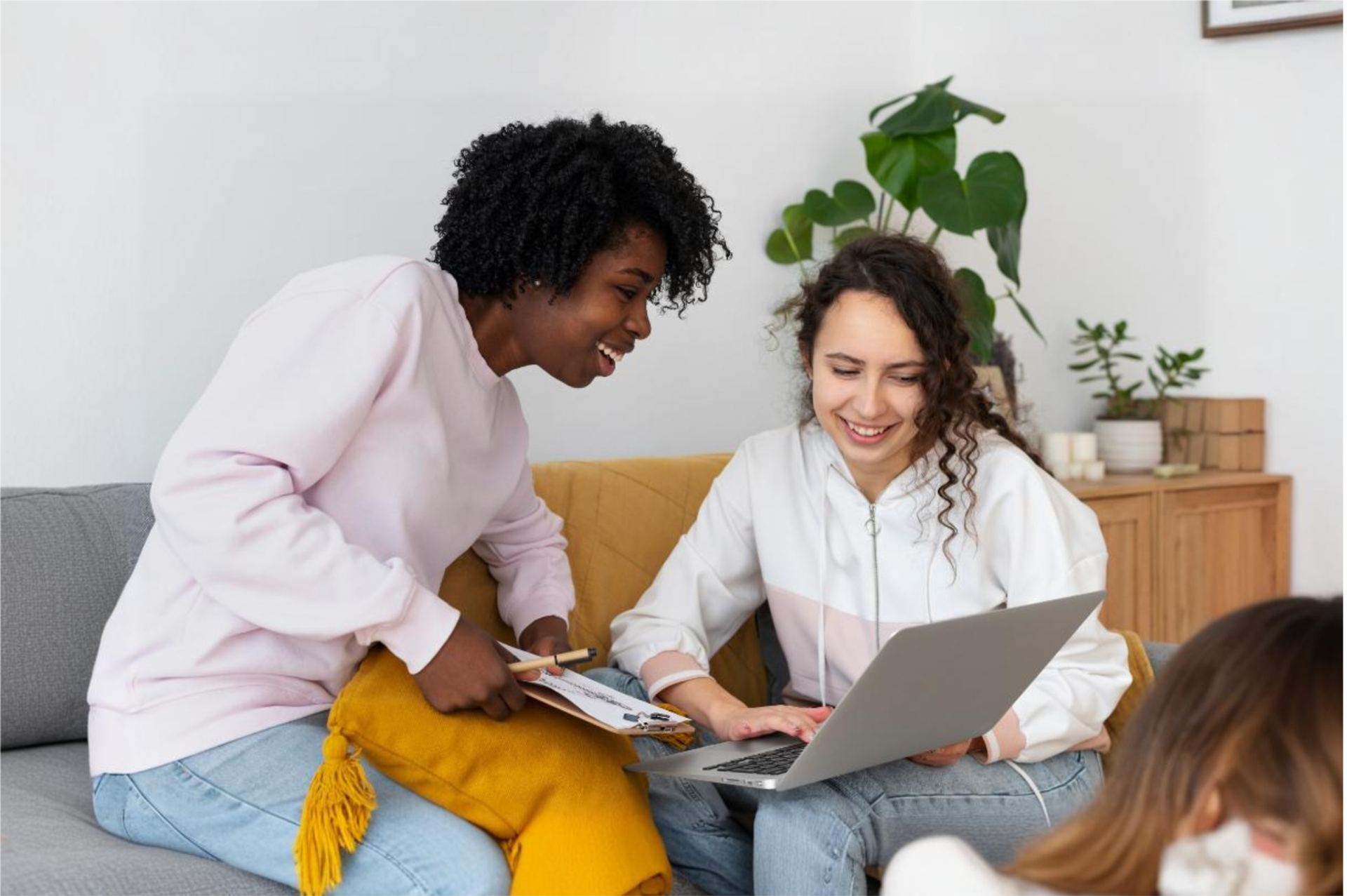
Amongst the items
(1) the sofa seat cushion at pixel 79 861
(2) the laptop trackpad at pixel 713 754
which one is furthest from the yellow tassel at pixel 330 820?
(2) the laptop trackpad at pixel 713 754

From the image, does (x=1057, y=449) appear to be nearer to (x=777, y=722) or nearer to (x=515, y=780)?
(x=777, y=722)

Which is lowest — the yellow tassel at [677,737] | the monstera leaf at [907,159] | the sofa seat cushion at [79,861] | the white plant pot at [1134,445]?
the sofa seat cushion at [79,861]

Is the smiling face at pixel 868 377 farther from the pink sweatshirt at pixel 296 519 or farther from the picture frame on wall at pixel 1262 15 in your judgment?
the picture frame on wall at pixel 1262 15

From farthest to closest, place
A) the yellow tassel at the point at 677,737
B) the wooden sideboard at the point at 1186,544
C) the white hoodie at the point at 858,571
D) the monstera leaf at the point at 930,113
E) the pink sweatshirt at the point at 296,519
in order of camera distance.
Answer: the wooden sideboard at the point at 1186,544, the monstera leaf at the point at 930,113, the white hoodie at the point at 858,571, the yellow tassel at the point at 677,737, the pink sweatshirt at the point at 296,519

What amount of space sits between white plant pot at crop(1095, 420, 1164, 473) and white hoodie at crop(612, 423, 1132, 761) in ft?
5.36

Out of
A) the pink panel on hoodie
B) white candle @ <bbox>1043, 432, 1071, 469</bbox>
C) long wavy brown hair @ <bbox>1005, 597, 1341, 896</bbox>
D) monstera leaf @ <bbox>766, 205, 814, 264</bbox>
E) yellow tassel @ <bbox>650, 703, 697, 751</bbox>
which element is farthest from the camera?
white candle @ <bbox>1043, 432, 1071, 469</bbox>

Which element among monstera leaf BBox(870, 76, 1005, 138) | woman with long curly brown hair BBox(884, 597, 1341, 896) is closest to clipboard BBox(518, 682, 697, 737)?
woman with long curly brown hair BBox(884, 597, 1341, 896)

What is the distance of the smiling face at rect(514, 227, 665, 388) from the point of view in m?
1.53

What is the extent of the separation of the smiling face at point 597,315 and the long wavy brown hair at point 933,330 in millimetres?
318

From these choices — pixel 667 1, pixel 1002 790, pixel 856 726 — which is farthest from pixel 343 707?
pixel 667 1

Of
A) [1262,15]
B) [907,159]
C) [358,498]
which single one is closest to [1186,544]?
[907,159]

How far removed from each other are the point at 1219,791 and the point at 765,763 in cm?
72

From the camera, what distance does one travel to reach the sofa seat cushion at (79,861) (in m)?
1.27

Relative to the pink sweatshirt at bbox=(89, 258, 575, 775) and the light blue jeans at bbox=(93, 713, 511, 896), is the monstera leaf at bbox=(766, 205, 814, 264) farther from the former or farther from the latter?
the light blue jeans at bbox=(93, 713, 511, 896)
